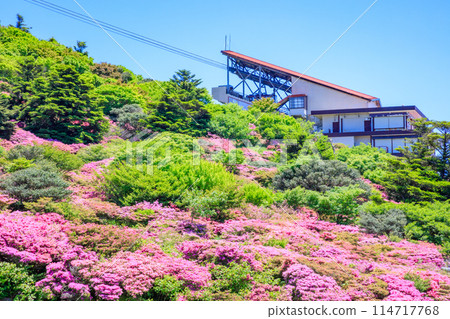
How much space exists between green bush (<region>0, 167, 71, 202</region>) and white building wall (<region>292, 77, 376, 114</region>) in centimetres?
3018

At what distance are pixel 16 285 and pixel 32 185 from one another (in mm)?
4449

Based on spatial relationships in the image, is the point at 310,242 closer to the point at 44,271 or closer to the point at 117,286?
the point at 117,286

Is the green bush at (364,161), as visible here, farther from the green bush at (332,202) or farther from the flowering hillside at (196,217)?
the green bush at (332,202)

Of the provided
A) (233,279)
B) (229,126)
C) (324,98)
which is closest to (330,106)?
(324,98)

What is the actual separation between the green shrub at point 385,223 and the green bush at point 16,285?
9616 millimetres

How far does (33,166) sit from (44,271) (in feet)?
19.0

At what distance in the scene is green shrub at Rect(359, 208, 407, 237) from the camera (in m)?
13.6

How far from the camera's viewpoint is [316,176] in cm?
1720

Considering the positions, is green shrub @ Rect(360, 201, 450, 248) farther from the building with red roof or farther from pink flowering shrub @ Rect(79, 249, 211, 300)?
the building with red roof

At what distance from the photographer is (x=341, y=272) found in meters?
9.70

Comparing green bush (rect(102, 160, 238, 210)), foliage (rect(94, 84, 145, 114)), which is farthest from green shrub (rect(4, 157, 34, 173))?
foliage (rect(94, 84, 145, 114))

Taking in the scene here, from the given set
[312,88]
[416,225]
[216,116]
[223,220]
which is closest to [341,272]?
[223,220]

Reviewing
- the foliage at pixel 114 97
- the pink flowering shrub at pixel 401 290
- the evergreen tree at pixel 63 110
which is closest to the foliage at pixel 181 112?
the evergreen tree at pixel 63 110

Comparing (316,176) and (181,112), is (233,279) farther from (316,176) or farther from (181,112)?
(181,112)
